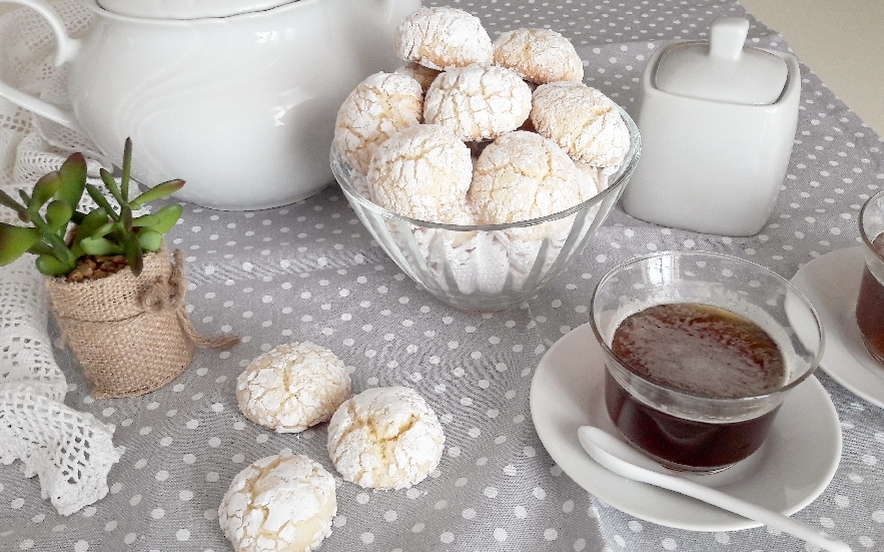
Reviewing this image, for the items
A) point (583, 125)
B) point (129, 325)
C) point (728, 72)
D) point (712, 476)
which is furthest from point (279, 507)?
point (728, 72)

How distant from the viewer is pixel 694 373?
1.96 ft

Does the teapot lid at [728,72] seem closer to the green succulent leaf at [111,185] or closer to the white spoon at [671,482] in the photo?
the white spoon at [671,482]

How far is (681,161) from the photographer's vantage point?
34.9 inches

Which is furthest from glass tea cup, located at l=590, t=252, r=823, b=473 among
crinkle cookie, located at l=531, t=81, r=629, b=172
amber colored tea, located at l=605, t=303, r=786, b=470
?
crinkle cookie, located at l=531, t=81, r=629, b=172

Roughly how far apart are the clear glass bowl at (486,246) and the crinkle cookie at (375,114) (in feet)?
0.11

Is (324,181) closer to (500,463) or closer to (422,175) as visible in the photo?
(422,175)

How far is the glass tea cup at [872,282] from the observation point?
676 millimetres

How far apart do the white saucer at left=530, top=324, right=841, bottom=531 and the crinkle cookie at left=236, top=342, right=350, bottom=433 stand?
0.18 metres

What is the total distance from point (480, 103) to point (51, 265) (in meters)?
0.41

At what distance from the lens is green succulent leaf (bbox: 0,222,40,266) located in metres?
0.57

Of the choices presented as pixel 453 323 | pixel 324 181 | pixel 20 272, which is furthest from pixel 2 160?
pixel 453 323

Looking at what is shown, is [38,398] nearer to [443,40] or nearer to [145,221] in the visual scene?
[145,221]

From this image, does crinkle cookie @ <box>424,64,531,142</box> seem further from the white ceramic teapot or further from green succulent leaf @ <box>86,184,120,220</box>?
green succulent leaf @ <box>86,184,120,220</box>

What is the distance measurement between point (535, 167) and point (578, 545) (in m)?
0.32
